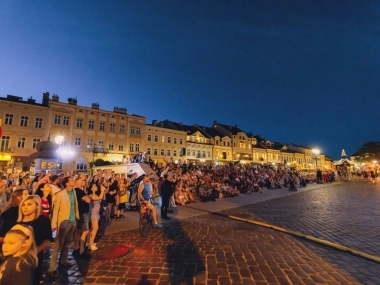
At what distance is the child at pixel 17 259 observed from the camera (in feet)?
6.93

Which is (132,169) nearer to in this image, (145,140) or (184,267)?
(184,267)

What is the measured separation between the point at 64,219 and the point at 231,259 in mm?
3887

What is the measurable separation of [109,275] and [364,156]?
78891 millimetres

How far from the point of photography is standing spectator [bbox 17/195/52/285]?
306cm

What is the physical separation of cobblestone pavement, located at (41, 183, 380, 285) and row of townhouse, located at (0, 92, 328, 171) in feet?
59.5

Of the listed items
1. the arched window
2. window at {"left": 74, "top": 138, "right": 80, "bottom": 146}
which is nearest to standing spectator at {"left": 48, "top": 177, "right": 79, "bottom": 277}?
the arched window

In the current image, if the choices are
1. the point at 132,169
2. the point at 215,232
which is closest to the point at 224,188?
the point at 132,169

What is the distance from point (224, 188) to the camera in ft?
59.7

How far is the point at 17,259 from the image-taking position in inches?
85.5

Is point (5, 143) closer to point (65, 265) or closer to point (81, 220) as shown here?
point (81, 220)

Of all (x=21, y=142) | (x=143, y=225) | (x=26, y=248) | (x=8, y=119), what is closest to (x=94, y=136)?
(x=21, y=142)

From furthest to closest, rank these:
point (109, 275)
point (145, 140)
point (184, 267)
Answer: point (145, 140) < point (184, 267) < point (109, 275)

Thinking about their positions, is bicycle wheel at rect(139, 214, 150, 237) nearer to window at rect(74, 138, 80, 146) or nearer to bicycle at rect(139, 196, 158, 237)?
bicycle at rect(139, 196, 158, 237)

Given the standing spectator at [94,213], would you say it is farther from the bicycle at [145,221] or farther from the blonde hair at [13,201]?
the blonde hair at [13,201]
